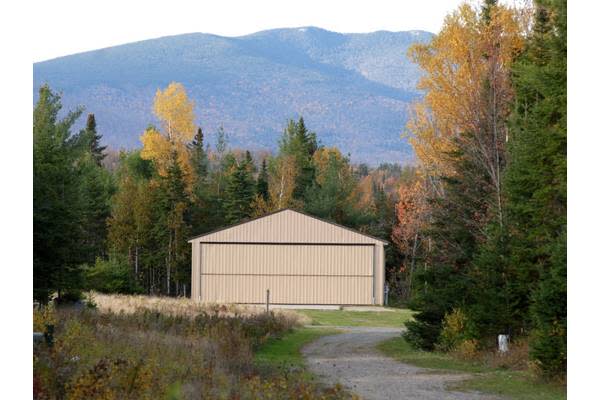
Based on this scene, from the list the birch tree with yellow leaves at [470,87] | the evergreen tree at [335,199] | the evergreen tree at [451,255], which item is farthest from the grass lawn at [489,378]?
the evergreen tree at [335,199]

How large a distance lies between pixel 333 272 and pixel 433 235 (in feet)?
80.0

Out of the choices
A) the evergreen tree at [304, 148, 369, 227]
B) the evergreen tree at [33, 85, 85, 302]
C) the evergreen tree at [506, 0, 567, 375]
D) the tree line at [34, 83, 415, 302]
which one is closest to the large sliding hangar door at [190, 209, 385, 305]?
the tree line at [34, 83, 415, 302]

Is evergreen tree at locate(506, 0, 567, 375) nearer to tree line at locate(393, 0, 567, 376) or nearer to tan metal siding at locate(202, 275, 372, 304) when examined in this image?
tree line at locate(393, 0, 567, 376)

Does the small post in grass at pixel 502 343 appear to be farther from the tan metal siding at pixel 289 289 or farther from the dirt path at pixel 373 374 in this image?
the tan metal siding at pixel 289 289

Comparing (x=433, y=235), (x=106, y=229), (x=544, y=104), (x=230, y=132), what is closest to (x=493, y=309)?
(x=433, y=235)

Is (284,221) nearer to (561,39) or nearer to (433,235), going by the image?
(433,235)

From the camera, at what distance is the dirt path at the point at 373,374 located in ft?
44.8

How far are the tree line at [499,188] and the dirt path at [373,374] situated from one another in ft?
5.57

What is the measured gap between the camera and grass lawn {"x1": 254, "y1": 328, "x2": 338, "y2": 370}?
17483 mm

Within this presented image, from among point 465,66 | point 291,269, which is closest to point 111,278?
point 291,269

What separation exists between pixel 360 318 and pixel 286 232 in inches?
346

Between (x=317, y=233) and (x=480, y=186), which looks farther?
(x=317, y=233)

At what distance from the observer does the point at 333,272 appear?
1832 inches
